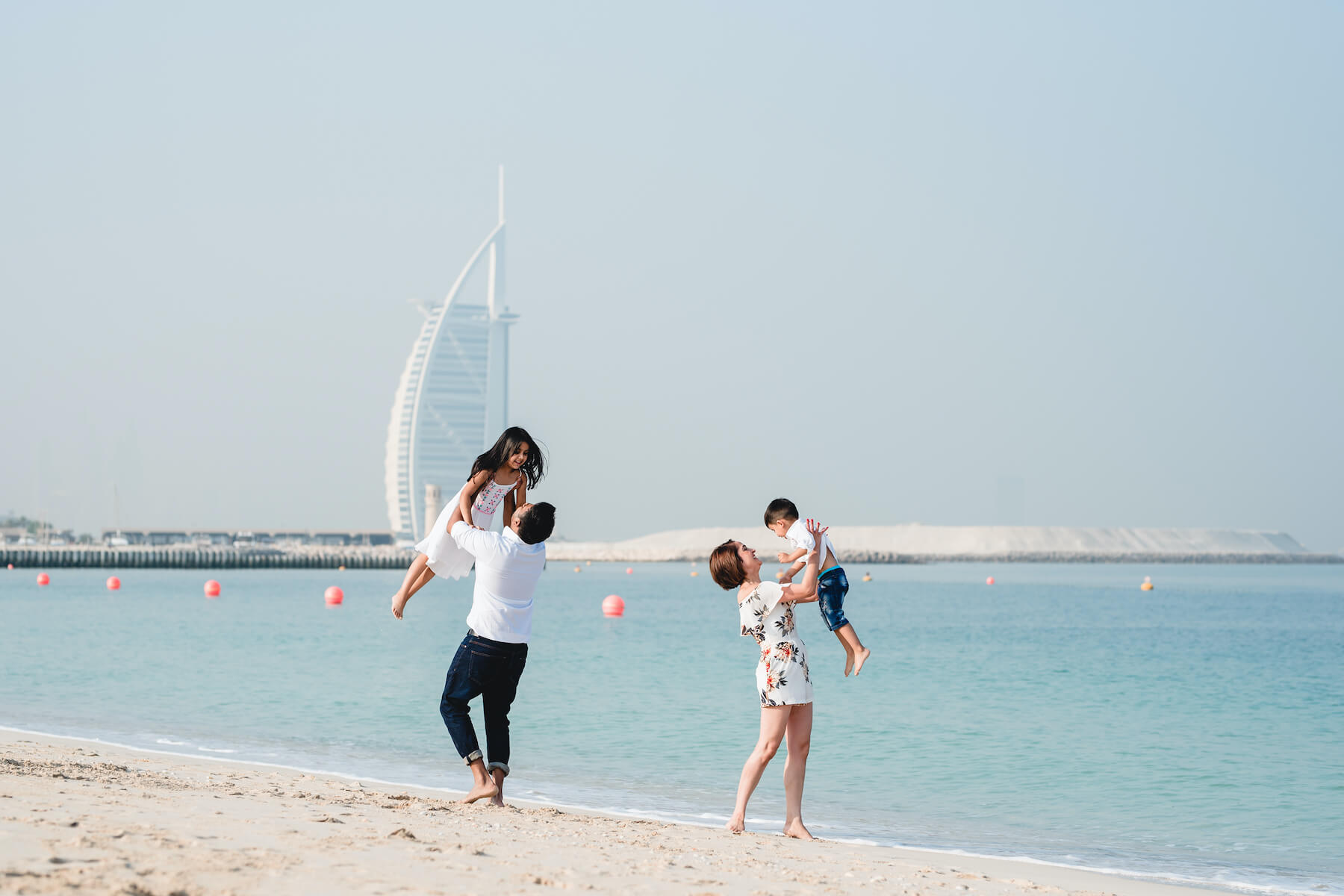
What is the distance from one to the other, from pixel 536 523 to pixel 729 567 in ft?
3.04

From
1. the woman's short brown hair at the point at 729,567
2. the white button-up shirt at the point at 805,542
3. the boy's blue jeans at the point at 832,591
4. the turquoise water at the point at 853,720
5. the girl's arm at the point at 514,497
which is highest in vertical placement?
the girl's arm at the point at 514,497

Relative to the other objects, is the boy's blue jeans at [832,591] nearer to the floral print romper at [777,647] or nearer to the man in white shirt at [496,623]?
the floral print romper at [777,647]

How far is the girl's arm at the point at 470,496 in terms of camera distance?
583cm

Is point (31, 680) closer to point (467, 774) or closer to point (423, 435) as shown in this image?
point (467, 774)

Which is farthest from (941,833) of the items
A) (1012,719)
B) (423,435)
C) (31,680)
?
(423,435)

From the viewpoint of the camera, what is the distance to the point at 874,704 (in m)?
15.5

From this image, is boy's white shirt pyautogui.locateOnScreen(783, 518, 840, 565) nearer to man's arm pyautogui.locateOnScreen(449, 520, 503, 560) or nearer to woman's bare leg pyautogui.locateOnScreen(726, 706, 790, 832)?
woman's bare leg pyautogui.locateOnScreen(726, 706, 790, 832)

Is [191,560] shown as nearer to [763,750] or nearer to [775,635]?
[763,750]

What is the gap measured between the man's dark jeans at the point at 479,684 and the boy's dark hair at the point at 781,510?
1.35 metres

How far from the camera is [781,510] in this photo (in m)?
→ 6.11

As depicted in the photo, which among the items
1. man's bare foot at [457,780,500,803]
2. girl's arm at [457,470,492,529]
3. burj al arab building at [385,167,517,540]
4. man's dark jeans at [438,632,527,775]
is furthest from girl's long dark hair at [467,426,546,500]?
burj al arab building at [385,167,517,540]

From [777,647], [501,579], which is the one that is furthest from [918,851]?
[501,579]

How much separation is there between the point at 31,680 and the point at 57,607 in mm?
21633

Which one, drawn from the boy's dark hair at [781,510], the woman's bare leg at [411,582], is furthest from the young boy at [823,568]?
the woman's bare leg at [411,582]
